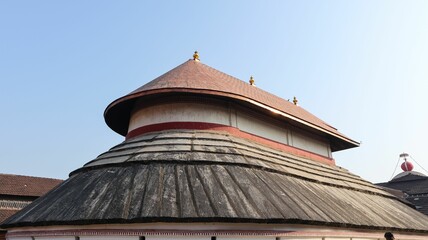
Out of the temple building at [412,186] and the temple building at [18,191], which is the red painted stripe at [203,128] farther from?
the temple building at [412,186]

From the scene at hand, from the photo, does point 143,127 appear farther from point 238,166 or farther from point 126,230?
point 126,230

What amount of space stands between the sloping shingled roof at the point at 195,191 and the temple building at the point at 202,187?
0.10 feet

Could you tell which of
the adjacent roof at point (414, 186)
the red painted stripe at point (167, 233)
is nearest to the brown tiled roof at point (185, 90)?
the red painted stripe at point (167, 233)

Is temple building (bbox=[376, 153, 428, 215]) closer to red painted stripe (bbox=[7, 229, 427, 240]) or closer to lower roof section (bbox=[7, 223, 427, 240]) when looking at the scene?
red painted stripe (bbox=[7, 229, 427, 240])

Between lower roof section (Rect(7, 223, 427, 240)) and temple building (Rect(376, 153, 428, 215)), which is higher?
temple building (Rect(376, 153, 428, 215))

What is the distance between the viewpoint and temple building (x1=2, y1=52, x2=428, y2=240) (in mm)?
7219

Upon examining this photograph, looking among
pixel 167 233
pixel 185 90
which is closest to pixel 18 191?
pixel 185 90

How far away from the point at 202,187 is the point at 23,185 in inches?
1181

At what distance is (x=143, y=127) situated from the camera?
41.8 feet

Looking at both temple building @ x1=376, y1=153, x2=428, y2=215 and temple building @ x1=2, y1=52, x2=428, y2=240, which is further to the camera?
temple building @ x1=376, y1=153, x2=428, y2=215

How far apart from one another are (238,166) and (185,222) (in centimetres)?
313

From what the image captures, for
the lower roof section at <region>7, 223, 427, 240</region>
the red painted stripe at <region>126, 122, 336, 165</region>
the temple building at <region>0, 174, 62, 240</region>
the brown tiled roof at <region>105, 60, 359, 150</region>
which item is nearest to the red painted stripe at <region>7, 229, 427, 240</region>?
the lower roof section at <region>7, 223, 427, 240</region>

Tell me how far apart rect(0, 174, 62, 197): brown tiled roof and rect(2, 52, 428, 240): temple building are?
20.5 meters

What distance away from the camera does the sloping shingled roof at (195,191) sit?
730 centimetres
